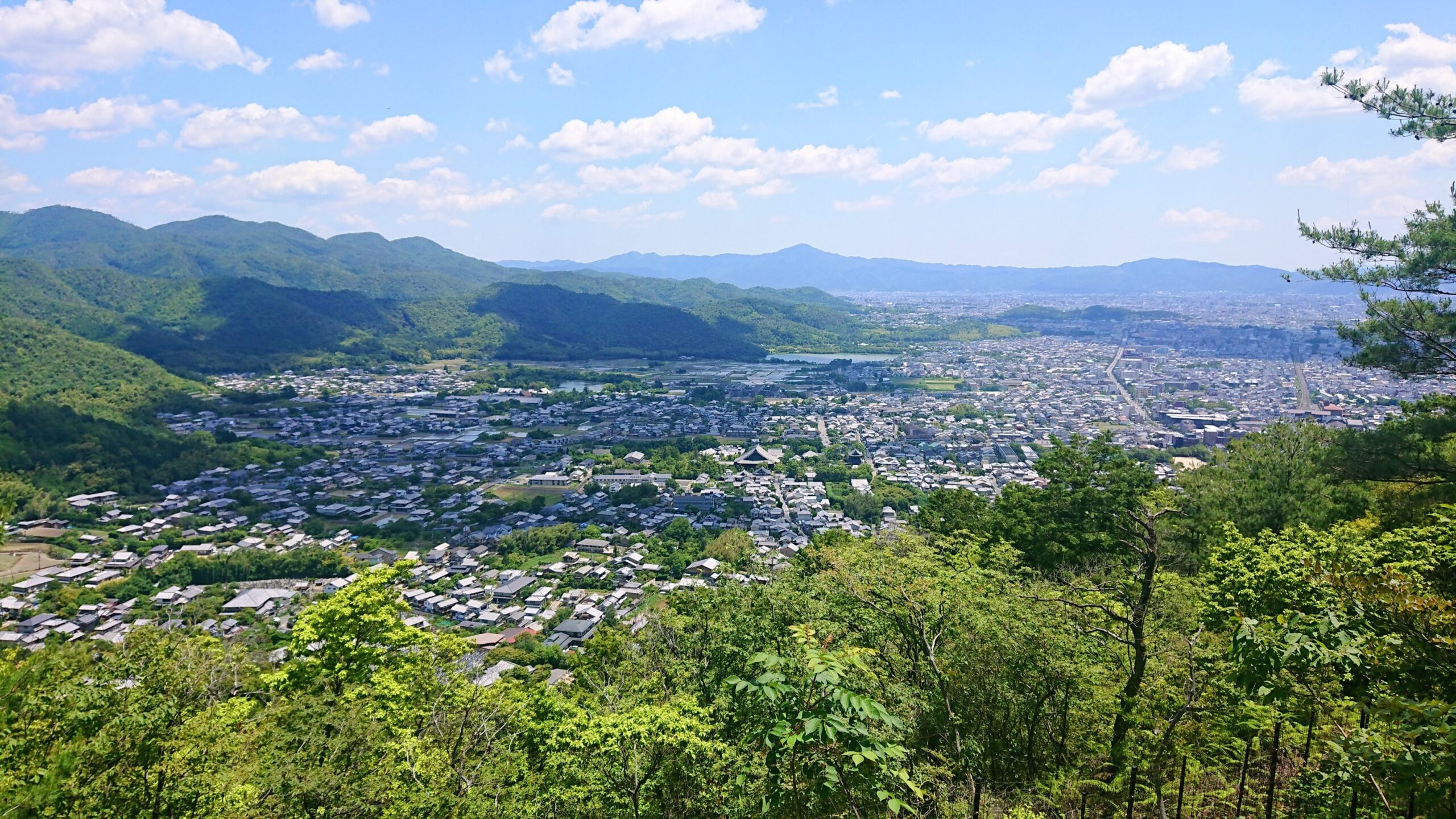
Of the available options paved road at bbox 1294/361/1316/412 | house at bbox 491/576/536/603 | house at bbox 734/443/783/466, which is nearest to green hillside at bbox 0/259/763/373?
house at bbox 734/443/783/466

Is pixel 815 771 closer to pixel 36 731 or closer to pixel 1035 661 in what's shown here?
pixel 1035 661

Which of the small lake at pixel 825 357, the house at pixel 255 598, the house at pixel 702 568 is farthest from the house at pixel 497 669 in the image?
the small lake at pixel 825 357

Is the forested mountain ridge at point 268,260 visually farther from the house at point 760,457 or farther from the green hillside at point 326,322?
the house at point 760,457

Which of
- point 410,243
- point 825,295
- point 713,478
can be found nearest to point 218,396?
point 713,478

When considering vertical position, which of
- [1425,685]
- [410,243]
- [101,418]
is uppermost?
[410,243]

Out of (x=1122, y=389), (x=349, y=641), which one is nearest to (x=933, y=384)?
(x=1122, y=389)

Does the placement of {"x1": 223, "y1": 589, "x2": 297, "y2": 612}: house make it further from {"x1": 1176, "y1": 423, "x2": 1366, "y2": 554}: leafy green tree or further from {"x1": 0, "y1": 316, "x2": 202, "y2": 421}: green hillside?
{"x1": 0, "y1": 316, "x2": 202, "y2": 421}: green hillside
